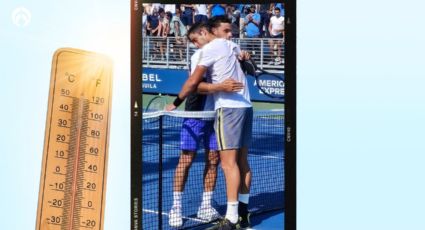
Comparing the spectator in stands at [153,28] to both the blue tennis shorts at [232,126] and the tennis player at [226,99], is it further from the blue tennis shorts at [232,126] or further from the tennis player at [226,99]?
the blue tennis shorts at [232,126]

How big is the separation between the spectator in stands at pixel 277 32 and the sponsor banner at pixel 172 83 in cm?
11

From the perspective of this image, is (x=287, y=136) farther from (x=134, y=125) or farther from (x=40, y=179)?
(x=40, y=179)

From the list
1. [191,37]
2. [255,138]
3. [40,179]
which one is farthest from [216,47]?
[40,179]

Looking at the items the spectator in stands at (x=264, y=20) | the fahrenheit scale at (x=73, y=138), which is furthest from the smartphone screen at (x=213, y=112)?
the fahrenheit scale at (x=73, y=138)

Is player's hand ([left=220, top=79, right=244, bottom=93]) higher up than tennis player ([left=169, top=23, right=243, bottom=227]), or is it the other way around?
player's hand ([left=220, top=79, right=244, bottom=93])

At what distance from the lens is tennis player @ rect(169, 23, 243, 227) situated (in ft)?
14.4

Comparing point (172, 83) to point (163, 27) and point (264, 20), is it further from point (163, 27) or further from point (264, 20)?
point (264, 20)

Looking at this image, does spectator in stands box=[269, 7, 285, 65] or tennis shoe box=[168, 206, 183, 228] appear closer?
spectator in stands box=[269, 7, 285, 65]

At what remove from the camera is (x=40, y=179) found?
4367 millimetres

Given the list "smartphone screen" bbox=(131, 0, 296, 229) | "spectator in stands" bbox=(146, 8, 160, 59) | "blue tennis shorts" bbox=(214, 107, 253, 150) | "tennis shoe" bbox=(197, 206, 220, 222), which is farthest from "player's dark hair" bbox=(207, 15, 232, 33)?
"tennis shoe" bbox=(197, 206, 220, 222)

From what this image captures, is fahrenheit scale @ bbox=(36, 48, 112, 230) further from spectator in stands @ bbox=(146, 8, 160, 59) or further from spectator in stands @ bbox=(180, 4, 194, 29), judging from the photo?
spectator in stands @ bbox=(180, 4, 194, 29)

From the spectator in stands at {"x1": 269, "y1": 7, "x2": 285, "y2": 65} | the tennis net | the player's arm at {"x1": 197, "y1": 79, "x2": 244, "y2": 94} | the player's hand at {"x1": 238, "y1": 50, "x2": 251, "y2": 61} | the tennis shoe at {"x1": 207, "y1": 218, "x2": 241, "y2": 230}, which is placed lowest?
the tennis shoe at {"x1": 207, "y1": 218, "x2": 241, "y2": 230}

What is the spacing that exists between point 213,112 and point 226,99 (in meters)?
0.07

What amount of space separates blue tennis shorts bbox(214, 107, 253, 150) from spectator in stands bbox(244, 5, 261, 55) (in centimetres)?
25
